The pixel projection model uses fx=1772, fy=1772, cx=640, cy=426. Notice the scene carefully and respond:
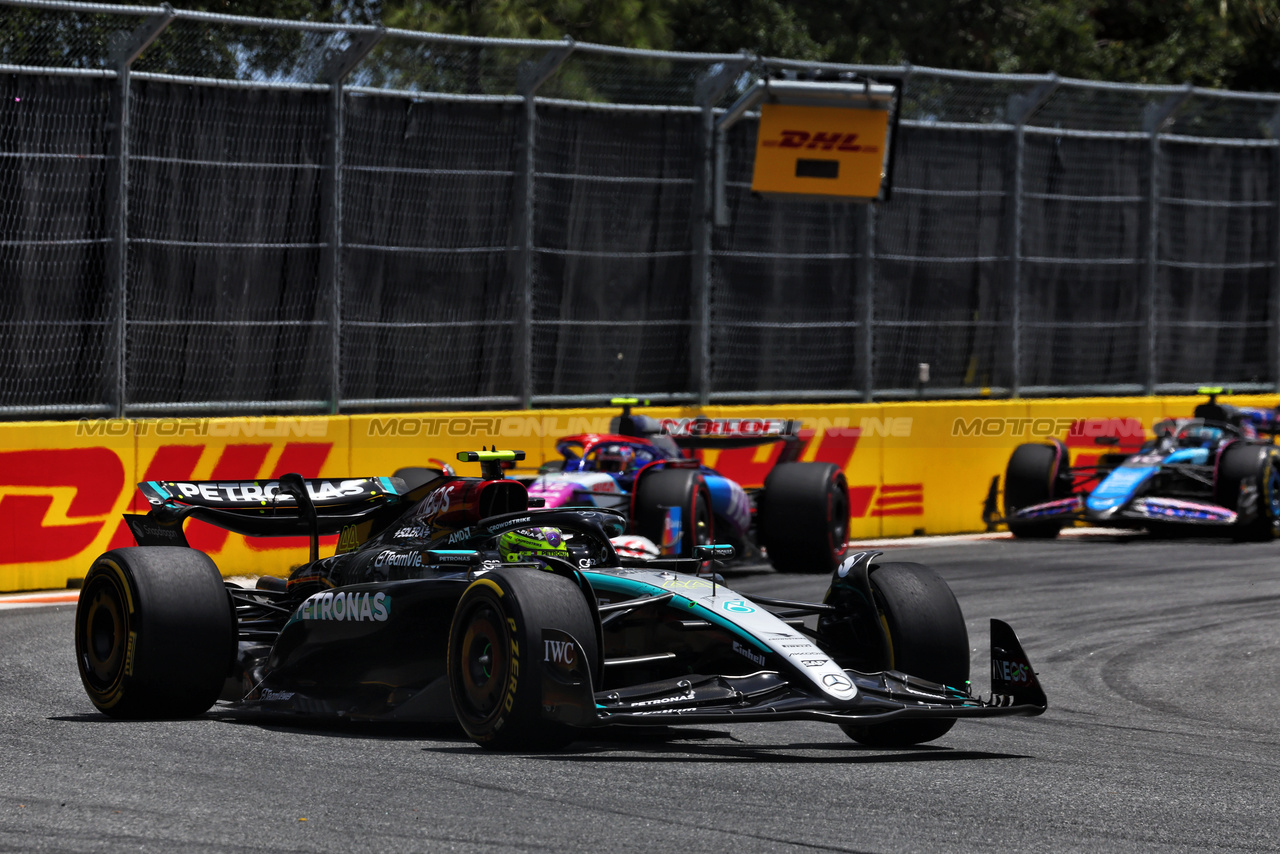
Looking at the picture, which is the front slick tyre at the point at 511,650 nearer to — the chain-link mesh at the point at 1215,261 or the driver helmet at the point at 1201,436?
the driver helmet at the point at 1201,436

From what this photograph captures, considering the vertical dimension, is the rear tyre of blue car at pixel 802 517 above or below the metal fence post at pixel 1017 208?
below

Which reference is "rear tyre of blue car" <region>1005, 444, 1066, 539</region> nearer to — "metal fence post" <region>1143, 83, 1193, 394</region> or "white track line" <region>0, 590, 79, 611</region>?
"metal fence post" <region>1143, 83, 1193, 394</region>

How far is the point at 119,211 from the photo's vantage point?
1280cm

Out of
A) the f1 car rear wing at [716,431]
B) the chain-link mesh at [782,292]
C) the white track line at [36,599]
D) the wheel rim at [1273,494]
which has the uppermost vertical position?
the chain-link mesh at [782,292]

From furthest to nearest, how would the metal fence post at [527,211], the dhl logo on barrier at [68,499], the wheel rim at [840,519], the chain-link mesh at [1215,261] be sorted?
1. the chain-link mesh at [1215,261]
2. the metal fence post at [527,211]
3. the wheel rim at [840,519]
4. the dhl logo on barrier at [68,499]

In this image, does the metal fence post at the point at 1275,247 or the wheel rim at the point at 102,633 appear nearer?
the wheel rim at the point at 102,633

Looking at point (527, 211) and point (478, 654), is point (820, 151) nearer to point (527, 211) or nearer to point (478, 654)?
point (527, 211)

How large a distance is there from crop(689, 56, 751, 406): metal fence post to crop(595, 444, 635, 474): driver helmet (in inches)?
111

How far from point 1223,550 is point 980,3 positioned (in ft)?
53.9

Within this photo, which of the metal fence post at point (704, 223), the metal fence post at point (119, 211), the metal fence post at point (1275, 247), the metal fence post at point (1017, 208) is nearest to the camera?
the metal fence post at point (119, 211)

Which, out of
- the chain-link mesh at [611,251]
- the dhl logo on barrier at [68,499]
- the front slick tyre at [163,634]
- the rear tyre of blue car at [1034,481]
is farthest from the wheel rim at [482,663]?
the rear tyre of blue car at [1034,481]

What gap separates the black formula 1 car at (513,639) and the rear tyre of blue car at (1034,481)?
9.06 meters

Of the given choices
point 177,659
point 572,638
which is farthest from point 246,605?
point 572,638

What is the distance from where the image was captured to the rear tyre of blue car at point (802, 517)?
42.9 ft
